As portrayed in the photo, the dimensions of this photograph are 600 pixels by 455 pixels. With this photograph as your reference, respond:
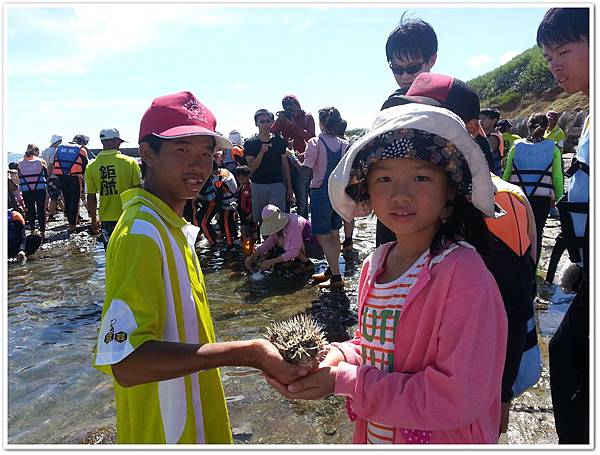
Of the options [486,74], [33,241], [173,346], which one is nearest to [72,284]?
[33,241]

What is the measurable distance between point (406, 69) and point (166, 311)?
6.34 feet

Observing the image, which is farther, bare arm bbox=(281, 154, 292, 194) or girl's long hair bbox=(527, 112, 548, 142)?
bare arm bbox=(281, 154, 292, 194)

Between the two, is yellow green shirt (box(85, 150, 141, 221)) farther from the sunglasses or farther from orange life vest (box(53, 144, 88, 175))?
orange life vest (box(53, 144, 88, 175))

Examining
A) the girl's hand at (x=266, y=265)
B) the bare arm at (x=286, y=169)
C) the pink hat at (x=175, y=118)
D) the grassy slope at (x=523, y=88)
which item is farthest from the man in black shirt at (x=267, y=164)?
the grassy slope at (x=523, y=88)

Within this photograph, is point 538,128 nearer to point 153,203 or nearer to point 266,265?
point 266,265

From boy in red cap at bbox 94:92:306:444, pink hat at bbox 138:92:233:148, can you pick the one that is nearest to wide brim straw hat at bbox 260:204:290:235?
boy in red cap at bbox 94:92:306:444

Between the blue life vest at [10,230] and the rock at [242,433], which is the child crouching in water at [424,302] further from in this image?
the blue life vest at [10,230]

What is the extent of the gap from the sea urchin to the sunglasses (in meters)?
1.76

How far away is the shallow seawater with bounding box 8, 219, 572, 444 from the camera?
324 centimetres

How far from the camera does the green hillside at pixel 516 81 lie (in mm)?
32125

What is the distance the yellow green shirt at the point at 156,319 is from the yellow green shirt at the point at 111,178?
4566 mm

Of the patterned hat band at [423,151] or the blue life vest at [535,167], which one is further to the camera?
the blue life vest at [535,167]

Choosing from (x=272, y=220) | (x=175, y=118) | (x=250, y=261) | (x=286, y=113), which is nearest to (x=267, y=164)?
(x=272, y=220)

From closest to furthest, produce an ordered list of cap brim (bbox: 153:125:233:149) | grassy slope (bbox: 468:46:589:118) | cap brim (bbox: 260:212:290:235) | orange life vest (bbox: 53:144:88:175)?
cap brim (bbox: 153:125:233:149) < cap brim (bbox: 260:212:290:235) < orange life vest (bbox: 53:144:88:175) < grassy slope (bbox: 468:46:589:118)
